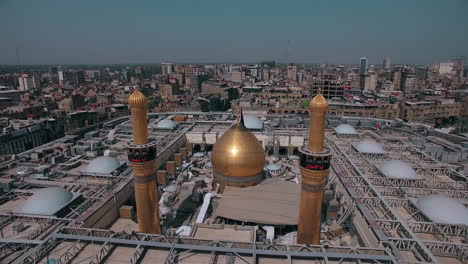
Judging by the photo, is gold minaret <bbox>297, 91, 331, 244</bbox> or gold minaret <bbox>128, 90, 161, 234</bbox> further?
gold minaret <bbox>128, 90, 161, 234</bbox>

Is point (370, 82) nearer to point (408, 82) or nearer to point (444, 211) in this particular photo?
point (408, 82)

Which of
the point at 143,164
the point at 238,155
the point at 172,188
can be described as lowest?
the point at 172,188

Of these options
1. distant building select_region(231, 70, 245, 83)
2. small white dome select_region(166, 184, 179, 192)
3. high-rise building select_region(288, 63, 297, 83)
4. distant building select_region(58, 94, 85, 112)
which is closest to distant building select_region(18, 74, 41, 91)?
distant building select_region(58, 94, 85, 112)

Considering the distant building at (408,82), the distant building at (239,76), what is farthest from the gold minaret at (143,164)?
the distant building at (239,76)

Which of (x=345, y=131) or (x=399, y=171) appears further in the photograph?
(x=345, y=131)

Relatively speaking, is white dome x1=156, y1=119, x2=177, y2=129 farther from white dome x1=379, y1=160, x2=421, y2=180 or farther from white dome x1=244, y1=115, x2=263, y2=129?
white dome x1=379, y1=160, x2=421, y2=180

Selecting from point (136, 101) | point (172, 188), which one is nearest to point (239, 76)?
point (172, 188)

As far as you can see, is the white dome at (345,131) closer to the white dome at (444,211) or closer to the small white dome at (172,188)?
the white dome at (444,211)
